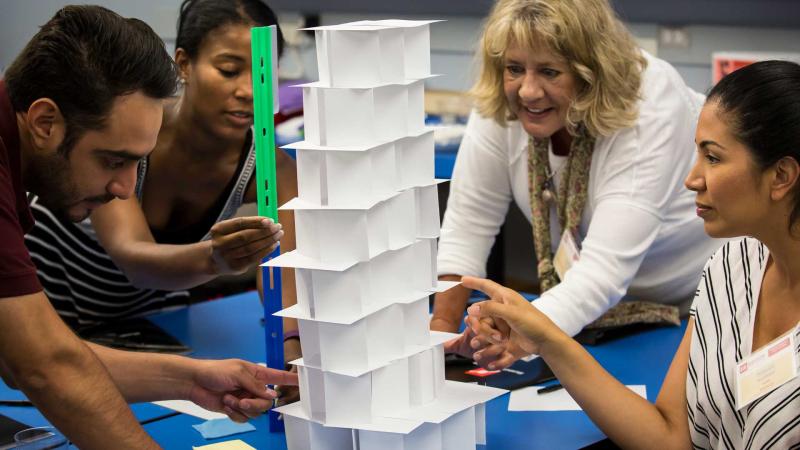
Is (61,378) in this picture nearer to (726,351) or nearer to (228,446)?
(228,446)

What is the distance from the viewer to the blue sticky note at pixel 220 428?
73.7 inches

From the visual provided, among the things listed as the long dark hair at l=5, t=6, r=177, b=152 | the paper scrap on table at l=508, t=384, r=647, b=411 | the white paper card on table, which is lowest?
the paper scrap on table at l=508, t=384, r=647, b=411

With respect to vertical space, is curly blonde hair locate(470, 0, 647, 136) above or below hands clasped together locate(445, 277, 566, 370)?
above

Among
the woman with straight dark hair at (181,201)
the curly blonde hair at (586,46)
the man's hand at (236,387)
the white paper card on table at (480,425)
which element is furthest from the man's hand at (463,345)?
the curly blonde hair at (586,46)

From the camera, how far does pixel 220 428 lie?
189 centimetres

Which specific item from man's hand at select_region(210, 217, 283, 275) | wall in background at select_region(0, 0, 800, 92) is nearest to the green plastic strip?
Result: man's hand at select_region(210, 217, 283, 275)

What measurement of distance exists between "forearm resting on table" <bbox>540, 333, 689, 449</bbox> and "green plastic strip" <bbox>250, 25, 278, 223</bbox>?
23.5 inches

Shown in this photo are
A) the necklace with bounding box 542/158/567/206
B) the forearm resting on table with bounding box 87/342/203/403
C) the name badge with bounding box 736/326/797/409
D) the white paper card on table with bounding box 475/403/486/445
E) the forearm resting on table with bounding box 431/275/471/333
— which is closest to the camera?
the name badge with bounding box 736/326/797/409

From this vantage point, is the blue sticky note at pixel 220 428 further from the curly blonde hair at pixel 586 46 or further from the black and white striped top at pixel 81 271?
the curly blonde hair at pixel 586 46

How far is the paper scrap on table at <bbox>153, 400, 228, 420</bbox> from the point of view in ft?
6.42

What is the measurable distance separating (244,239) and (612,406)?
2.40 feet

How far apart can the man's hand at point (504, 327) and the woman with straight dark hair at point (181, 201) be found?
1.89ft

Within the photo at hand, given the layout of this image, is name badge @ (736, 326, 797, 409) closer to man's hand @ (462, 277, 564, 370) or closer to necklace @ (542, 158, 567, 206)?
man's hand @ (462, 277, 564, 370)

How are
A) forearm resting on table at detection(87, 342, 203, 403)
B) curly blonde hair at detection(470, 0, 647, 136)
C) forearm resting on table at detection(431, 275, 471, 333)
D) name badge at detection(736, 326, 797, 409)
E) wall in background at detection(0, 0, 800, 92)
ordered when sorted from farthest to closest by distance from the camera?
wall in background at detection(0, 0, 800, 92) → forearm resting on table at detection(431, 275, 471, 333) → curly blonde hair at detection(470, 0, 647, 136) → forearm resting on table at detection(87, 342, 203, 403) → name badge at detection(736, 326, 797, 409)
